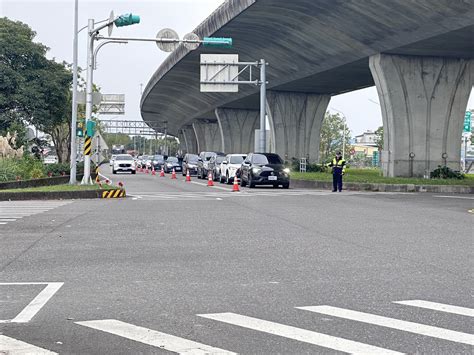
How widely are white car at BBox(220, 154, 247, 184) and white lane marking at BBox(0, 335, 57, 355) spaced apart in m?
30.2

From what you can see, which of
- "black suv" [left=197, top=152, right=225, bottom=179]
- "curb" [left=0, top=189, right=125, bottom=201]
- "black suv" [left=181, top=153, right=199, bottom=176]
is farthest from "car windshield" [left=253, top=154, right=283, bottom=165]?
"black suv" [left=181, top=153, right=199, bottom=176]

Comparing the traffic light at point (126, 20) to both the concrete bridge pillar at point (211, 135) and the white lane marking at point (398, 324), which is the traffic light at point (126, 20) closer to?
the white lane marking at point (398, 324)

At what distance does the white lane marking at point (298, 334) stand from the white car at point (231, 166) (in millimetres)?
29367

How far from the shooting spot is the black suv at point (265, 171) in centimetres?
3056

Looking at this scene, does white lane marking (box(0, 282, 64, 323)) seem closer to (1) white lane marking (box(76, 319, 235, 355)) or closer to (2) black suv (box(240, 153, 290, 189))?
(1) white lane marking (box(76, 319, 235, 355))

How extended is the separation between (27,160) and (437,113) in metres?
19.2

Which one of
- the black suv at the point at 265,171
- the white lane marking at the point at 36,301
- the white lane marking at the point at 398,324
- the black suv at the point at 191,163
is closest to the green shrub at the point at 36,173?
the black suv at the point at 265,171

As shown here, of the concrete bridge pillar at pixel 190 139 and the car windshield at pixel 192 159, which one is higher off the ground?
the concrete bridge pillar at pixel 190 139

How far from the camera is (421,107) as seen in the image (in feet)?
109

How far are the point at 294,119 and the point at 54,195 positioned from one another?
110 ft

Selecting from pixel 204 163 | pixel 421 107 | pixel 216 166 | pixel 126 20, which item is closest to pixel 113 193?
pixel 126 20

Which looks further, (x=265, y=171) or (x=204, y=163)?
(x=204, y=163)

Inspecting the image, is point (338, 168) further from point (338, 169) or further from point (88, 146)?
point (88, 146)

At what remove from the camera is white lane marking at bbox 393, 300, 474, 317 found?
6059mm
